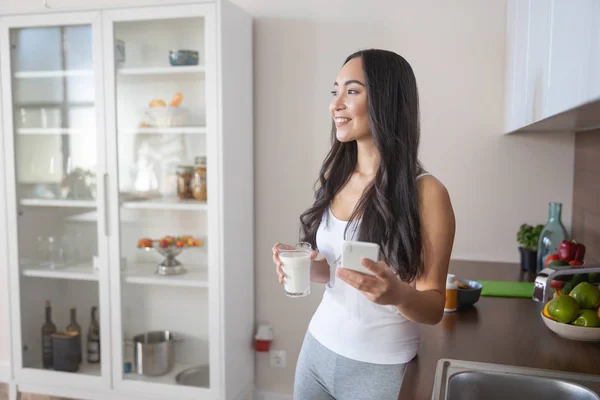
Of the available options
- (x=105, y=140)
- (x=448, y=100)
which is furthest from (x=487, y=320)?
(x=105, y=140)

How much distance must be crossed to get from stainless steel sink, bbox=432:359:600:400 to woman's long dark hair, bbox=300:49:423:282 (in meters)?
0.24

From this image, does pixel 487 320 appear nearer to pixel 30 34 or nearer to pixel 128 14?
pixel 128 14

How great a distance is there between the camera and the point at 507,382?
123 centimetres

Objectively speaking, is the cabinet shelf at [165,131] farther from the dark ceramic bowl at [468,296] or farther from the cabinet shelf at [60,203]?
the dark ceramic bowl at [468,296]

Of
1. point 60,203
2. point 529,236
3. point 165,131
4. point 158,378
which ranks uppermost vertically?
point 165,131

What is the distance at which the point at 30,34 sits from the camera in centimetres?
274

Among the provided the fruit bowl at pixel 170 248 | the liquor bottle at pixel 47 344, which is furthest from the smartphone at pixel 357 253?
the liquor bottle at pixel 47 344

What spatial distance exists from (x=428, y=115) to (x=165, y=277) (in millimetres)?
1526

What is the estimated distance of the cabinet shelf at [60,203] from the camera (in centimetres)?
273

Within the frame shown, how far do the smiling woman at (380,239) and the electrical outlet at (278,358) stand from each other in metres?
1.53

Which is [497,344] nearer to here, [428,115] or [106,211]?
[428,115]

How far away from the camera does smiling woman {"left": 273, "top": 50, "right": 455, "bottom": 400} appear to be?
122 centimetres

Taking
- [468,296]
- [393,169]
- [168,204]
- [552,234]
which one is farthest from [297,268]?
[168,204]

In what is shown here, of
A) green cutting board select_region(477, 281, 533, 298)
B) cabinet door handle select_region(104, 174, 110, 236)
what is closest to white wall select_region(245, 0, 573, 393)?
green cutting board select_region(477, 281, 533, 298)
